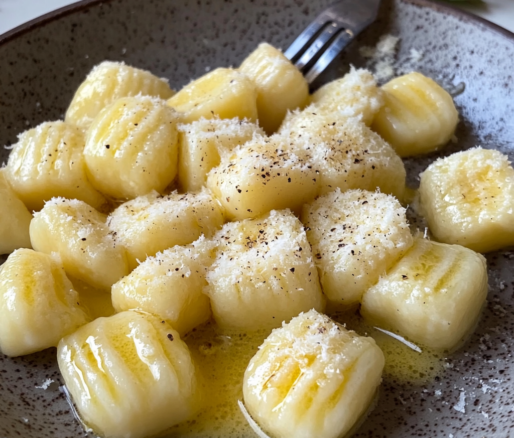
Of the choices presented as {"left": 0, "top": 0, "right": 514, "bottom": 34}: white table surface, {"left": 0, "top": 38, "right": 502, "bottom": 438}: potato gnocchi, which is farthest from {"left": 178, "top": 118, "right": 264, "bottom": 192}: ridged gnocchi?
→ {"left": 0, "top": 0, "right": 514, "bottom": 34}: white table surface

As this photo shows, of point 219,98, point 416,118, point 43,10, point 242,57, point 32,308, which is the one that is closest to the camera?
point 32,308

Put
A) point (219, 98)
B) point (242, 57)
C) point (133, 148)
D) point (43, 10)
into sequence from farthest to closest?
1. point (43, 10)
2. point (242, 57)
3. point (219, 98)
4. point (133, 148)

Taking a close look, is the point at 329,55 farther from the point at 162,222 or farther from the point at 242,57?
the point at 162,222

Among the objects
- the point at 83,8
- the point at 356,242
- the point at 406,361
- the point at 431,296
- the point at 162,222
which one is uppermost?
the point at 83,8

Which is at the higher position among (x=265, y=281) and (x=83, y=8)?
(x=83, y=8)

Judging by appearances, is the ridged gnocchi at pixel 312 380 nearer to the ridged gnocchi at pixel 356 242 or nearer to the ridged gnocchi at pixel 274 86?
the ridged gnocchi at pixel 356 242

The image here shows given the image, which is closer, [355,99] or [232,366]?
[232,366]

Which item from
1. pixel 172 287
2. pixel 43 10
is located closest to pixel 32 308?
pixel 172 287
